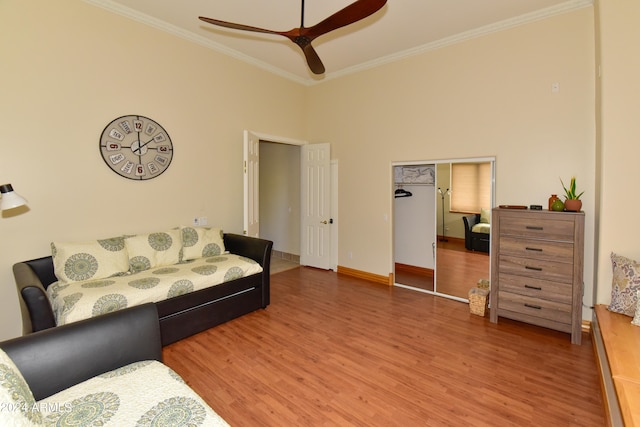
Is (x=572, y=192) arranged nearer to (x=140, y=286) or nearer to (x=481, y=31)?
(x=481, y=31)

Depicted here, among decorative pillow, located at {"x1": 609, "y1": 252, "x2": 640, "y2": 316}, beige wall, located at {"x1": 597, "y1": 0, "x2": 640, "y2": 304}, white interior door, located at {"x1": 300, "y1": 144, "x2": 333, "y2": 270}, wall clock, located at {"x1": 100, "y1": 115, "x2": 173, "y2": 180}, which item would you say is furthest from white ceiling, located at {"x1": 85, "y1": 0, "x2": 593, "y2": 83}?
decorative pillow, located at {"x1": 609, "y1": 252, "x2": 640, "y2": 316}

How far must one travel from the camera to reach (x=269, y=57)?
15.8 ft

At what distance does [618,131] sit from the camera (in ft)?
8.91

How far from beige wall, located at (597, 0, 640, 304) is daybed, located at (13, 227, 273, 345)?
351 centimetres

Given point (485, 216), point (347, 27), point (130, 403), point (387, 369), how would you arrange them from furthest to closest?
1. point (485, 216)
2. point (347, 27)
3. point (387, 369)
4. point (130, 403)

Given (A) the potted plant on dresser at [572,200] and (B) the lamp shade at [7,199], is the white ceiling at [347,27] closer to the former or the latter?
(A) the potted plant on dresser at [572,200]

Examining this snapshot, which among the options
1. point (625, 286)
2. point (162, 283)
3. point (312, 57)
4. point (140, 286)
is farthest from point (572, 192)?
point (140, 286)

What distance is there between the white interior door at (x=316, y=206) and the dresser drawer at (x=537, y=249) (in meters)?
2.96

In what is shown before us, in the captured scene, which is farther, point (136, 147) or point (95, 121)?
point (136, 147)

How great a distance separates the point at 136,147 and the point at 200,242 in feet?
4.54

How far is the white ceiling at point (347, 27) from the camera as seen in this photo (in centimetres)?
337

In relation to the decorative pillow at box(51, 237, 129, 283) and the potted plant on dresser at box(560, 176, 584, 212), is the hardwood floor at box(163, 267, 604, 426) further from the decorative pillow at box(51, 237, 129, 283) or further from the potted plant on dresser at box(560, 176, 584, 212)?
the potted plant on dresser at box(560, 176, 584, 212)

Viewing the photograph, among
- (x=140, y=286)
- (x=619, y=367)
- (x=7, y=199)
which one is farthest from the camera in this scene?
(x=140, y=286)

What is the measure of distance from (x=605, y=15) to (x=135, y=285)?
16.4 feet
